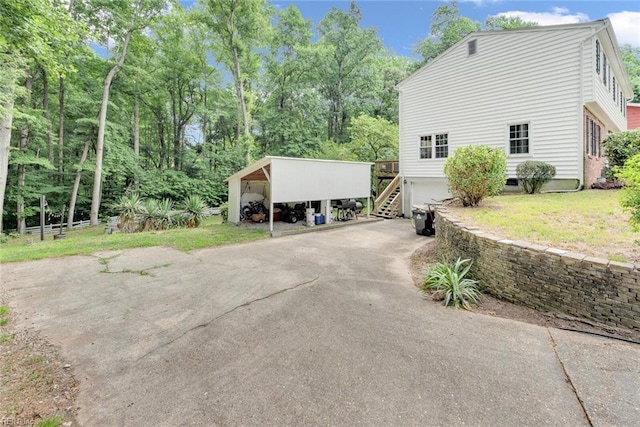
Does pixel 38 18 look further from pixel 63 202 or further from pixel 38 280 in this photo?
pixel 63 202

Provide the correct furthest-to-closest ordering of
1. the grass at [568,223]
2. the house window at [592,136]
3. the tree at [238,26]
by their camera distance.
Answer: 1. the tree at [238,26]
2. the house window at [592,136]
3. the grass at [568,223]

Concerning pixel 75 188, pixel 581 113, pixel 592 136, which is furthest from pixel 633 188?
pixel 75 188

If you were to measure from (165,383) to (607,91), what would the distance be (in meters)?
17.9

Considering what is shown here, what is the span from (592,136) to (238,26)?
19.6 m

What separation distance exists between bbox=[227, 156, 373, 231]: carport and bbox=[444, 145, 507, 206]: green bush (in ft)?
16.9

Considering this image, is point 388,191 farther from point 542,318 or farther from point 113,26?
point 113,26

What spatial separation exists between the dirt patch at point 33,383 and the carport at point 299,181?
7307mm

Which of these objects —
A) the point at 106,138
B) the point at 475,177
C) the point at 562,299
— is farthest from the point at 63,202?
the point at 562,299

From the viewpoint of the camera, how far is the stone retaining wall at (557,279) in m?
3.41

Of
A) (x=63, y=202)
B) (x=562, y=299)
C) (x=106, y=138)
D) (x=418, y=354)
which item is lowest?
(x=418, y=354)

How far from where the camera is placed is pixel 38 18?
6.61 metres

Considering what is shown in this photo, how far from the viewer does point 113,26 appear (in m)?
16.6

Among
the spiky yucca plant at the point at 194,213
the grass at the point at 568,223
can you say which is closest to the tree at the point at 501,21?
the grass at the point at 568,223

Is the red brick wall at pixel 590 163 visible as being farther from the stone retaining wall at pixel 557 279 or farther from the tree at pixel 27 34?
the tree at pixel 27 34
